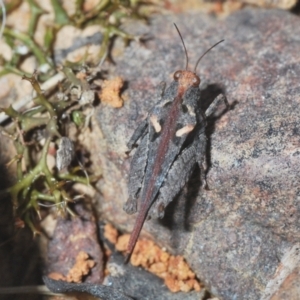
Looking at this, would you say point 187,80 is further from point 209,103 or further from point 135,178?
point 135,178

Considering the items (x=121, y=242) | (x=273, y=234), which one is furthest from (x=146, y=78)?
(x=273, y=234)

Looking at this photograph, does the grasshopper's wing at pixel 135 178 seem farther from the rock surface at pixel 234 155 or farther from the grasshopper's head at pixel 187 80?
the grasshopper's head at pixel 187 80

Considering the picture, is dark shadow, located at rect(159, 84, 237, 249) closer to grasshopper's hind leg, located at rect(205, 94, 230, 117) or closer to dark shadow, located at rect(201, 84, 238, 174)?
dark shadow, located at rect(201, 84, 238, 174)

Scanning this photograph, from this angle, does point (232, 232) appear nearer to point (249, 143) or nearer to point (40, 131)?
point (249, 143)

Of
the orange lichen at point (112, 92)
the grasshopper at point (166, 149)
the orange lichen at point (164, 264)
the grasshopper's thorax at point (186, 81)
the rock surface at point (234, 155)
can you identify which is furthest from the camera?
the orange lichen at point (112, 92)

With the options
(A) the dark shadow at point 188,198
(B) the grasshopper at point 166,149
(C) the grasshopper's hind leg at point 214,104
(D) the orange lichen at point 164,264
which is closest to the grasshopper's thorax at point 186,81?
(B) the grasshopper at point 166,149
